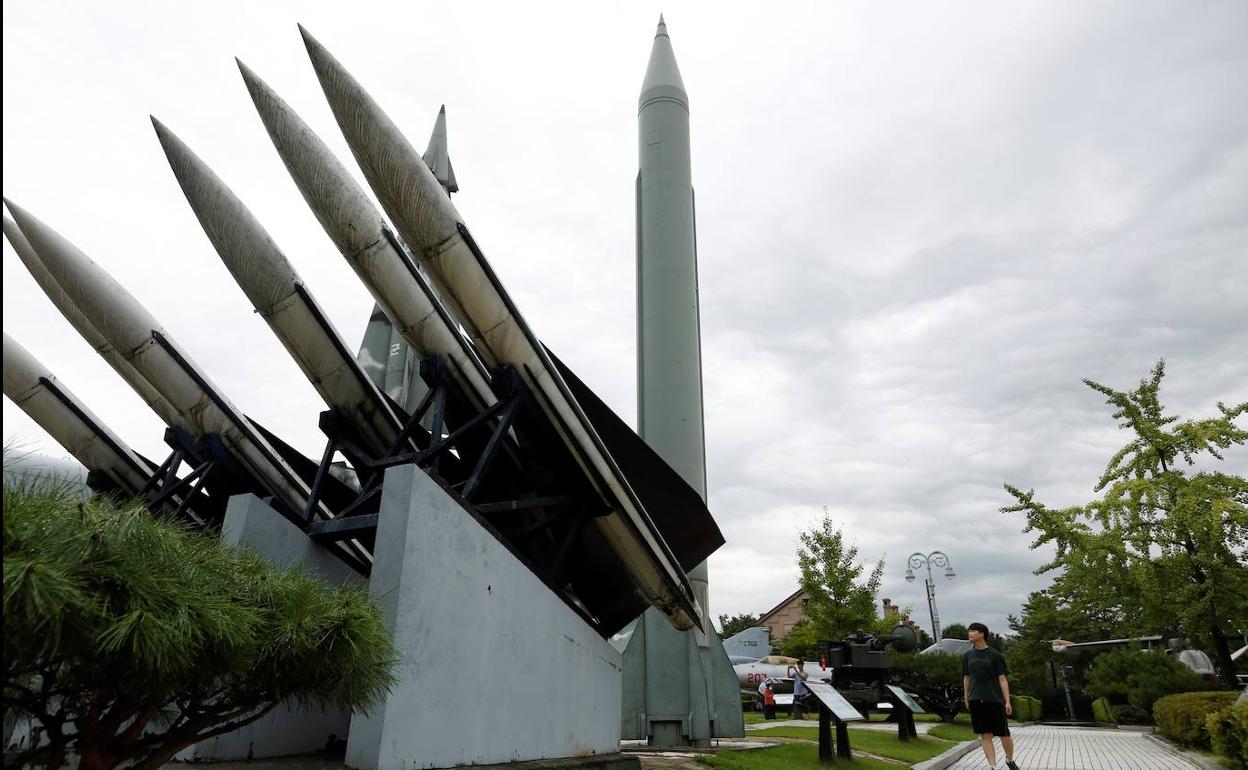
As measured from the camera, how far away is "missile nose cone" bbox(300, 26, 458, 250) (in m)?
6.08

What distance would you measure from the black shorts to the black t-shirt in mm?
46

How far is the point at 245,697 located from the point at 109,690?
0.60 meters

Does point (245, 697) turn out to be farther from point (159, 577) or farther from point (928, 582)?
point (928, 582)

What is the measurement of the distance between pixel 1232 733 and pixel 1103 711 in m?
11.9

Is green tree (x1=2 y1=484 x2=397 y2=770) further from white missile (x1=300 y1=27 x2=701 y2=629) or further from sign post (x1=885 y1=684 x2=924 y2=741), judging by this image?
sign post (x1=885 y1=684 x2=924 y2=741)

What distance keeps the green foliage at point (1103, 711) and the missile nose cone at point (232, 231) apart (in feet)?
60.4

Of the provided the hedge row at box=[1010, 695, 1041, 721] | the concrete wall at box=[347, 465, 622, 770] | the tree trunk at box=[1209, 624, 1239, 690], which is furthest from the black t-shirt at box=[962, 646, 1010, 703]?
the hedge row at box=[1010, 695, 1041, 721]

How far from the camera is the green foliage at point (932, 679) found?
16.0 meters

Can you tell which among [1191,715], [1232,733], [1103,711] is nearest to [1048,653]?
[1103,711]

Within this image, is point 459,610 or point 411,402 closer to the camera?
point 459,610

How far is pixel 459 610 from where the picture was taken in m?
5.63

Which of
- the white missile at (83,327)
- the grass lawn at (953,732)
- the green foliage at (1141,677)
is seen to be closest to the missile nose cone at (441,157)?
the white missile at (83,327)

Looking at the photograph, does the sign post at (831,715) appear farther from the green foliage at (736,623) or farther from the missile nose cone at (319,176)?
the green foliage at (736,623)

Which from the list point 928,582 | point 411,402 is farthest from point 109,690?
point 928,582
